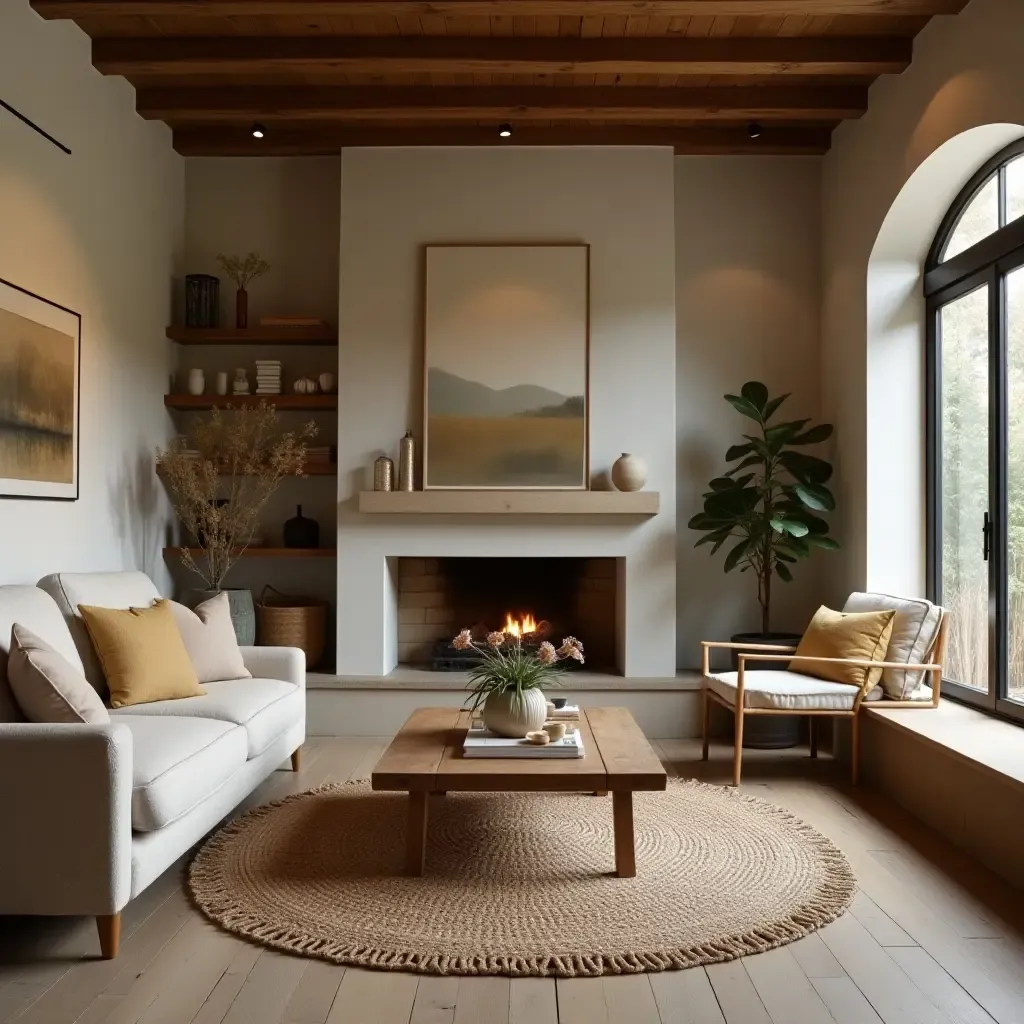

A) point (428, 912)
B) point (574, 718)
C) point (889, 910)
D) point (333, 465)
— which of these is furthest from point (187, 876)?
point (333, 465)

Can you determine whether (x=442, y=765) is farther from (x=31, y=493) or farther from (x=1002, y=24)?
(x=1002, y=24)

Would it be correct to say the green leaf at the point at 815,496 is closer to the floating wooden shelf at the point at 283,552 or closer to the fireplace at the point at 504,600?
the fireplace at the point at 504,600

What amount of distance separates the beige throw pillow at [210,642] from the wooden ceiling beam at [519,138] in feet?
9.10

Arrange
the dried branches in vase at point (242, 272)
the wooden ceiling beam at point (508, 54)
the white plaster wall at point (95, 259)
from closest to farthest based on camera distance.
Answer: the white plaster wall at point (95, 259) < the wooden ceiling beam at point (508, 54) < the dried branches in vase at point (242, 272)

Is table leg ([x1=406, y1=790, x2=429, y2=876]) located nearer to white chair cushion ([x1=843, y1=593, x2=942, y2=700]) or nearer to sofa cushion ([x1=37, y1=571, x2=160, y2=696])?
sofa cushion ([x1=37, y1=571, x2=160, y2=696])

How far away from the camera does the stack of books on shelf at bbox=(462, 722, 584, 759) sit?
3.26 m

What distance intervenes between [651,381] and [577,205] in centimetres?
106

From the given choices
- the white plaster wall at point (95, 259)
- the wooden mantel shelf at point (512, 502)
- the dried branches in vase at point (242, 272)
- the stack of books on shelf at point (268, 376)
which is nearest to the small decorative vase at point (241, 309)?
the dried branches in vase at point (242, 272)

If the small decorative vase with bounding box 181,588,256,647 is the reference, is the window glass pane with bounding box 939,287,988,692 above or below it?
above

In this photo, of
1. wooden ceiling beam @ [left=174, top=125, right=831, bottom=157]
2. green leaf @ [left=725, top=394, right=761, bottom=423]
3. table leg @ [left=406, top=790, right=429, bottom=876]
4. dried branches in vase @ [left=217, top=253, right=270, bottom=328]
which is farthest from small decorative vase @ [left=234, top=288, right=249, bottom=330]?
table leg @ [left=406, top=790, right=429, bottom=876]

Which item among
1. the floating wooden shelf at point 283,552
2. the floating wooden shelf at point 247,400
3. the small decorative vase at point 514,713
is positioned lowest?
the small decorative vase at point 514,713

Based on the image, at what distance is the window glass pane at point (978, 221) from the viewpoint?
438cm

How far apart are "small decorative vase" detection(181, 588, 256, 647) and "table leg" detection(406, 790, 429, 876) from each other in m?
2.25

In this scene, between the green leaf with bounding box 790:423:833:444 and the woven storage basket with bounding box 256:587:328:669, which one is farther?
the woven storage basket with bounding box 256:587:328:669
